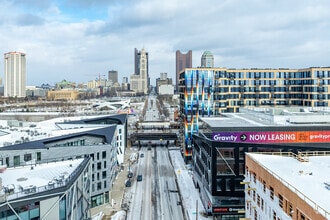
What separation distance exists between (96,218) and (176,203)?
42.5 ft

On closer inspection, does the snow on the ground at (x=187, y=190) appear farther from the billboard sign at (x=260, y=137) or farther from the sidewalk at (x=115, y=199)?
the billboard sign at (x=260, y=137)

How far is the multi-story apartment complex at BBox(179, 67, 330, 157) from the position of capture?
3071 inches

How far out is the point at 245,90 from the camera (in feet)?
276

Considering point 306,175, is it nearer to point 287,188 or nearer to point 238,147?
point 287,188

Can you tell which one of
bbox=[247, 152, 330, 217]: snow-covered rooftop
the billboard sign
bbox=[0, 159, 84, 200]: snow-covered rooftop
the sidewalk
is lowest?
the sidewalk

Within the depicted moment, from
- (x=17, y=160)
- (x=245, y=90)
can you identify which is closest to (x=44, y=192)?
(x=17, y=160)

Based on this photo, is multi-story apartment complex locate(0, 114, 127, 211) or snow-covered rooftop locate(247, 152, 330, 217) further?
multi-story apartment complex locate(0, 114, 127, 211)

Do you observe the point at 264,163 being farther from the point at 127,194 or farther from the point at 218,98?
the point at 218,98

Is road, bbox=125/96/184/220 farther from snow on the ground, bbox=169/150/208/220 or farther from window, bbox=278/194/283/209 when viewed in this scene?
window, bbox=278/194/283/209

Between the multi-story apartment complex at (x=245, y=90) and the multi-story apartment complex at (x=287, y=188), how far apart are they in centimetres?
4443

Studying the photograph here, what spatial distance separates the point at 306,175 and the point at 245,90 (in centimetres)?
5858

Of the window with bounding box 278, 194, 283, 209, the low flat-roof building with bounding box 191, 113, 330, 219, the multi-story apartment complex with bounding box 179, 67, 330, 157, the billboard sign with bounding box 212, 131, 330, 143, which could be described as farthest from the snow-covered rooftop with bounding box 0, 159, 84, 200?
the multi-story apartment complex with bounding box 179, 67, 330, 157

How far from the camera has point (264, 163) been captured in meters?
31.0

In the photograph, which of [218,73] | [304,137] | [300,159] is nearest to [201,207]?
[304,137]
